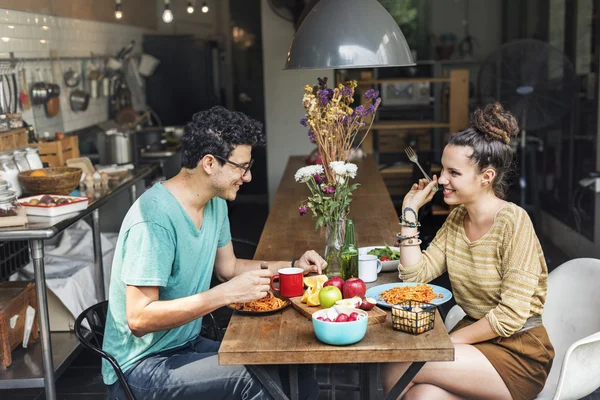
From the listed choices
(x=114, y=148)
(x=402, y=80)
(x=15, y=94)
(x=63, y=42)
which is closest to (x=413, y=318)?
(x=15, y=94)

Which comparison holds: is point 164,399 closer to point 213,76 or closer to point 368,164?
point 368,164

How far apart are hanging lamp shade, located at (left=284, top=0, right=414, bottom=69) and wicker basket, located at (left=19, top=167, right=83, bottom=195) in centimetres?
166

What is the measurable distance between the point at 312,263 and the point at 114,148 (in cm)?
311

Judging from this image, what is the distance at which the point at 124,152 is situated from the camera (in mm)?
5254

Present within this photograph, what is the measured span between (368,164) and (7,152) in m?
2.99

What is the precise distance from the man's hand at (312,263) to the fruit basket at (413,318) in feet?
1.72

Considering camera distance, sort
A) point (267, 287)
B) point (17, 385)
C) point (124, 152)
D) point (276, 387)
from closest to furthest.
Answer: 1. point (276, 387)
2. point (267, 287)
3. point (17, 385)
4. point (124, 152)

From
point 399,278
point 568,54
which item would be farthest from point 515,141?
point 399,278

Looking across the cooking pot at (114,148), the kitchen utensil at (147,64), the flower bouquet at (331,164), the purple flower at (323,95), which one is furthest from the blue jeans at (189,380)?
the kitchen utensil at (147,64)

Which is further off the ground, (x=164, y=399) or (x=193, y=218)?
(x=193, y=218)

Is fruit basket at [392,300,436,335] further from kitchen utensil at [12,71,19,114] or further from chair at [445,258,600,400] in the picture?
kitchen utensil at [12,71,19,114]

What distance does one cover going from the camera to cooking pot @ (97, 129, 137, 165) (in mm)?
5219

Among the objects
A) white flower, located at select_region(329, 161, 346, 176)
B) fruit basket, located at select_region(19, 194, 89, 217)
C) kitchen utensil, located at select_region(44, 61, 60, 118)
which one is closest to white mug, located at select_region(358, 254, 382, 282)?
white flower, located at select_region(329, 161, 346, 176)

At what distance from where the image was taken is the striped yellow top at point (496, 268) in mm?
2146
